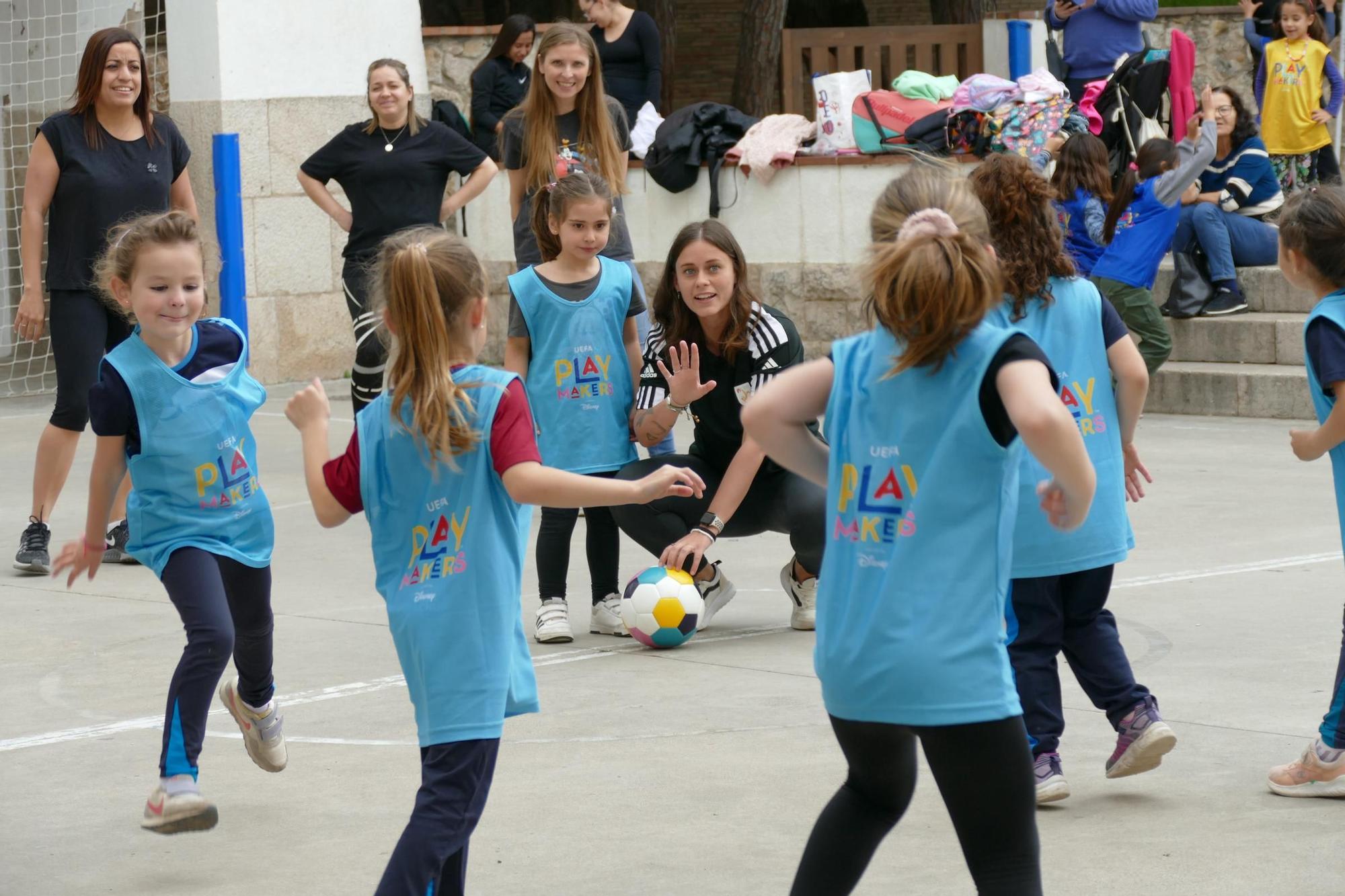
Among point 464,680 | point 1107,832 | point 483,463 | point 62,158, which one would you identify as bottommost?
point 1107,832

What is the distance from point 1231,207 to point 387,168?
5.38 metres

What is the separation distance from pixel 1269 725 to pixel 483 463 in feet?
8.17

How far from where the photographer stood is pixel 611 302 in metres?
6.43

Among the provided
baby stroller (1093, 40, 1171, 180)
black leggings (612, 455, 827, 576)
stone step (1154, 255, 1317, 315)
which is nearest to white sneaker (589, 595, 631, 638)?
black leggings (612, 455, 827, 576)

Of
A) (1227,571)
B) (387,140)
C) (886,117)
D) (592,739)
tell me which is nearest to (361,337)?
(387,140)

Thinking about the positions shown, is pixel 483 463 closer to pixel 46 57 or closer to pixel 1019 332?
pixel 1019 332

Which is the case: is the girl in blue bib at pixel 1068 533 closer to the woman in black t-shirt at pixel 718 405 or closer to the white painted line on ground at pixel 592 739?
the white painted line on ground at pixel 592 739

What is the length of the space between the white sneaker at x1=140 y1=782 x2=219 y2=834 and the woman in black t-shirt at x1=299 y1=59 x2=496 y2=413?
15.4 ft

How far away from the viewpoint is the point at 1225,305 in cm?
1123

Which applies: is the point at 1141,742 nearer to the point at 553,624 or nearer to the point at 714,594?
the point at 714,594

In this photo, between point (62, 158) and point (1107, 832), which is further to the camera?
point (62, 158)

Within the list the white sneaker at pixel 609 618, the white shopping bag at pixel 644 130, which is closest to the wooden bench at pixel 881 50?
the white shopping bag at pixel 644 130

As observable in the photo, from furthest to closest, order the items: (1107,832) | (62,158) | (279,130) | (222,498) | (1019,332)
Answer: (279,130), (62,158), (222,498), (1107,832), (1019,332)

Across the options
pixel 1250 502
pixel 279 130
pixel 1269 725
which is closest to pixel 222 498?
pixel 1269 725
